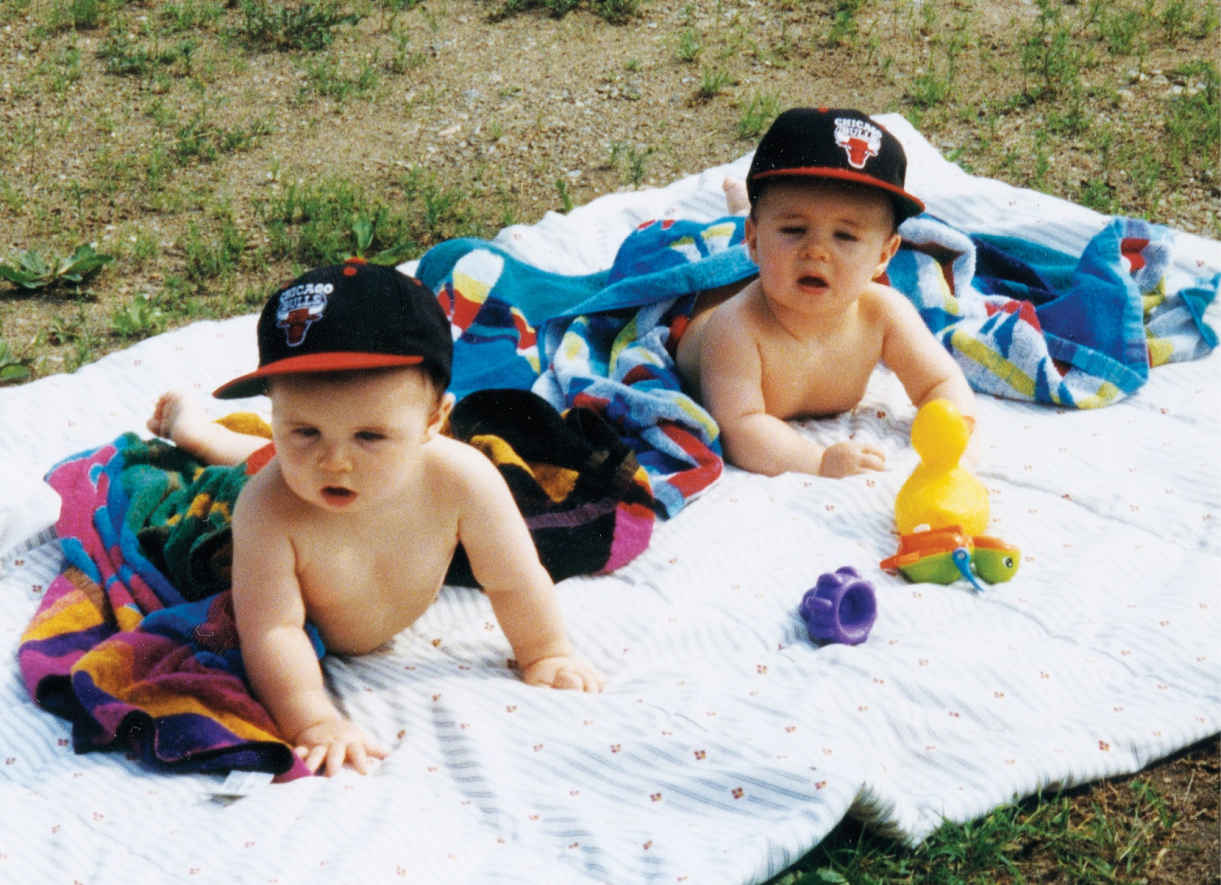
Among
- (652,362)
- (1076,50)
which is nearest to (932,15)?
(1076,50)

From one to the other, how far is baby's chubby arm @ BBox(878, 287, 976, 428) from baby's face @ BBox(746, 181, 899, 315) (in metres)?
0.19

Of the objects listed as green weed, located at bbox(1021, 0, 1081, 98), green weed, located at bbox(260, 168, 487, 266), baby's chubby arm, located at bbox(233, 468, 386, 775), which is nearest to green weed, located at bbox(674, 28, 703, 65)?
green weed, located at bbox(1021, 0, 1081, 98)

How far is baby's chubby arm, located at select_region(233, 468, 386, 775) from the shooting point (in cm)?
243

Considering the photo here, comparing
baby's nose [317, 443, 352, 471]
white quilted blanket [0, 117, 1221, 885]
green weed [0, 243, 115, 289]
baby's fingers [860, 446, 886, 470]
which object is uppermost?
baby's nose [317, 443, 352, 471]

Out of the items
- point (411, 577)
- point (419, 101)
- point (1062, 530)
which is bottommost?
point (1062, 530)

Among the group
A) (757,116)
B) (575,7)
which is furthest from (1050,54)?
(575,7)

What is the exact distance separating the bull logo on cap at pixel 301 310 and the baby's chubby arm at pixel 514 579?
468 mm

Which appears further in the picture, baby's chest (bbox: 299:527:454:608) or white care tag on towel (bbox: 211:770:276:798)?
baby's chest (bbox: 299:527:454:608)

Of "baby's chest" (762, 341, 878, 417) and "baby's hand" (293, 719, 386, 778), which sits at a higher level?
"baby's chest" (762, 341, 878, 417)

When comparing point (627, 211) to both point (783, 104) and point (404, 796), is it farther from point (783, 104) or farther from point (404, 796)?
point (404, 796)

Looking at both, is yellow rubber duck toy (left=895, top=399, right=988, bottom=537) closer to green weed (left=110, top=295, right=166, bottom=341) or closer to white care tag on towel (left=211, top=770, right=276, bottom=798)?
white care tag on towel (left=211, top=770, right=276, bottom=798)

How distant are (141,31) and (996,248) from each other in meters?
3.89

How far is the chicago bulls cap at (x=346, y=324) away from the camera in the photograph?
2162 mm

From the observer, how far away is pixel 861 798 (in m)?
2.25
